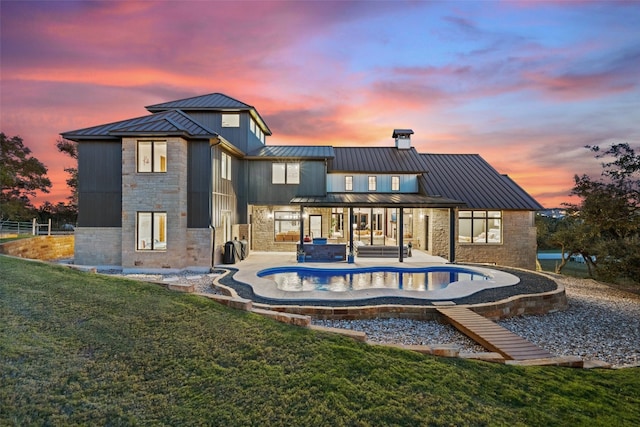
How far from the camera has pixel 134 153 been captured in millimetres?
13000

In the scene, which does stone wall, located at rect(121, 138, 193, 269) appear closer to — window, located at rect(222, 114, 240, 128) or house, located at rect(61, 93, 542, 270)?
house, located at rect(61, 93, 542, 270)

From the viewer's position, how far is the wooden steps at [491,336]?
5.92 metres

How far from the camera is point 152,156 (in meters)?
13.3

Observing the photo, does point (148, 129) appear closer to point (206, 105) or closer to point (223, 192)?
point (223, 192)

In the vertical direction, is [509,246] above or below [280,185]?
below

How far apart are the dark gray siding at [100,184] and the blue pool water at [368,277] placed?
730 cm

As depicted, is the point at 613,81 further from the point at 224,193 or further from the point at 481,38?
the point at 224,193

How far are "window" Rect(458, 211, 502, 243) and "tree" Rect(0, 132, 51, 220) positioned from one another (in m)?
34.5

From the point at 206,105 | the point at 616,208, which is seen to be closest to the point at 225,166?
the point at 206,105

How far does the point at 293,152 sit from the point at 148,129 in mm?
8193

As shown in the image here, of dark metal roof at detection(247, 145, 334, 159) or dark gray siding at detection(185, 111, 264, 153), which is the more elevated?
dark gray siding at detection(185, 111, 264, 153)

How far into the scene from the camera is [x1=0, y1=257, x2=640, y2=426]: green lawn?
128 inches

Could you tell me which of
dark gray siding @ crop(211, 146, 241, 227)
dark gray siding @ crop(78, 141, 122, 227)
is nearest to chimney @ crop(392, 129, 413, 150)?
dark gray siding @ crop(211, 146, 241, 227)

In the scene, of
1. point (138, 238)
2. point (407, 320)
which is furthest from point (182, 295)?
point (138, 238)
